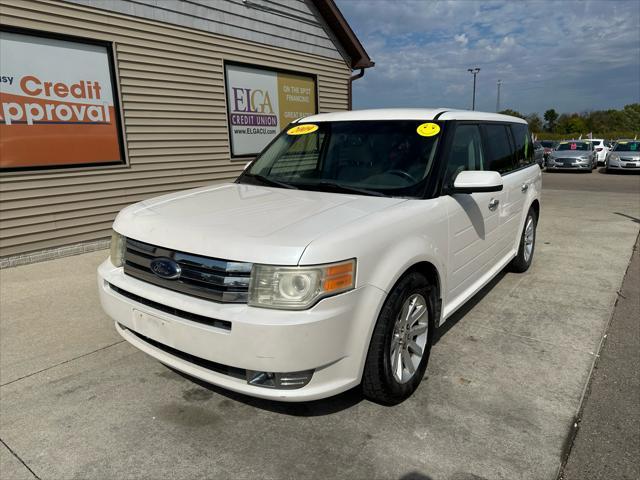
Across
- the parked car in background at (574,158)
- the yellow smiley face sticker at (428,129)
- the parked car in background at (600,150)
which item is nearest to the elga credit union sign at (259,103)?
the yellow smiley face sticker at (428,129)

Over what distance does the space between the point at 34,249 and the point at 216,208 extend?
4.37 meters

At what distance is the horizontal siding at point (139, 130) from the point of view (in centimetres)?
580

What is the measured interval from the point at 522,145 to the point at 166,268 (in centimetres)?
417

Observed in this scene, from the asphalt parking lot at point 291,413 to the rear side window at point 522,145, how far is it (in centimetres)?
160

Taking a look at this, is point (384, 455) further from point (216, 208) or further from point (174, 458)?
point (216, 208)

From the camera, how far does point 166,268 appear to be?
247cm

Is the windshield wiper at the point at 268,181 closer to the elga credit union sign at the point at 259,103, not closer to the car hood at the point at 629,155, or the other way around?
the elga credit union sign at the point at 259,103

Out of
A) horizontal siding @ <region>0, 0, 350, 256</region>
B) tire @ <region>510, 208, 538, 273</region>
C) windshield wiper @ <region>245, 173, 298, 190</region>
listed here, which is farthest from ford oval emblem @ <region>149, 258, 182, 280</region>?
horizontal siding @ <region>0, 0, 350, 256</region>

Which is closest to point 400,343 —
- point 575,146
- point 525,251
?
point 525,251

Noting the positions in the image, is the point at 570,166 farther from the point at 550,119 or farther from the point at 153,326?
the point at 550,119

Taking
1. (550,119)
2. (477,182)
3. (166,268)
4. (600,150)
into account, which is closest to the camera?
(166,268)

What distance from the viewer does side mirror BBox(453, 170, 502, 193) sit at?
2973mm

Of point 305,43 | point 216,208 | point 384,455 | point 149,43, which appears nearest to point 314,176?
point 216,208

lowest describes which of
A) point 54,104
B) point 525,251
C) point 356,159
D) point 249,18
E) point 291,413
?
point 291,413
